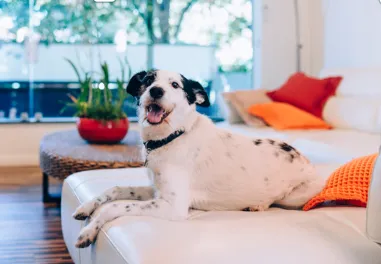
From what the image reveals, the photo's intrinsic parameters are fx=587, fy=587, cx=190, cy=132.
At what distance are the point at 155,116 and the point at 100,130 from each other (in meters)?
2.06

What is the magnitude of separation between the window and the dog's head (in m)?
3.92

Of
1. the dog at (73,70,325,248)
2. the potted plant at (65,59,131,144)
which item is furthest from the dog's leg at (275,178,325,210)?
the potted plant at (65,59,131,144)

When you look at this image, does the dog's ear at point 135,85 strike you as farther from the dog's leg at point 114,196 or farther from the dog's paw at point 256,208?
the dog's paw at point 256,208

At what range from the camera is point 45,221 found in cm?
342

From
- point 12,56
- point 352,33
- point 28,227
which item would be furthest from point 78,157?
point 352,33

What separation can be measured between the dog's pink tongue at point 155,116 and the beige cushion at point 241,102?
115 inches

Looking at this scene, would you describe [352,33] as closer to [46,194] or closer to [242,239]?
[46,194]

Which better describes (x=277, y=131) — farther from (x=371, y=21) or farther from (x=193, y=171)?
(x=193, y=171)

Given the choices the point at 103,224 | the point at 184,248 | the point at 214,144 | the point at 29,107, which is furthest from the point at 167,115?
the point at 29,107

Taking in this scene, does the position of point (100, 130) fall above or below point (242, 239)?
above

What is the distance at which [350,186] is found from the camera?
73.9 inches

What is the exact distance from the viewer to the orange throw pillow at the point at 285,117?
14.5 ft

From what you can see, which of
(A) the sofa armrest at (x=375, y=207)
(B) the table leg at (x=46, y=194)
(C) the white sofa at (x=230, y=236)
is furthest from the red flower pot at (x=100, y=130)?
(A) the sofa armrest at (x=375, y=207)

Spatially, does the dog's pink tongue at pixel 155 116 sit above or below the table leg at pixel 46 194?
above
